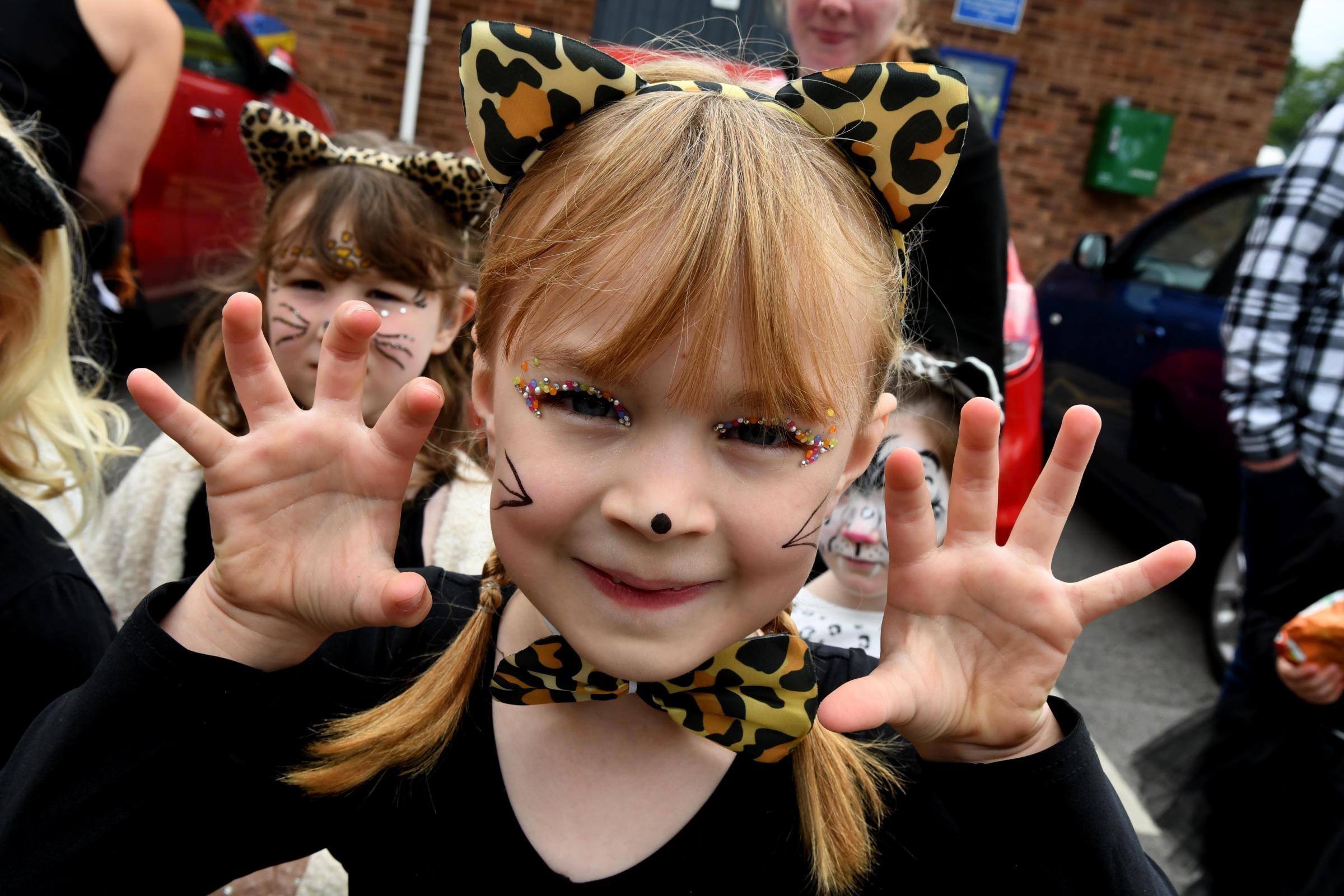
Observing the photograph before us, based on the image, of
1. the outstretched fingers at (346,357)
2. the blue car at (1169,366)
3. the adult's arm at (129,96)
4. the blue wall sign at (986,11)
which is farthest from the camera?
the blue wall sign at (986,11)

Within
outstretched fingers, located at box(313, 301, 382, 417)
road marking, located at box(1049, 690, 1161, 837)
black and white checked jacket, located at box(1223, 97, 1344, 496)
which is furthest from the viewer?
road marking, located at box(1049, 690, 1161, 837)

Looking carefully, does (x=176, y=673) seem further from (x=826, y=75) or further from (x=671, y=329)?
(x=826, y=75)

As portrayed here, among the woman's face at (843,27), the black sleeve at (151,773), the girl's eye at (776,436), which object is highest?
the woman's face at (843,27)

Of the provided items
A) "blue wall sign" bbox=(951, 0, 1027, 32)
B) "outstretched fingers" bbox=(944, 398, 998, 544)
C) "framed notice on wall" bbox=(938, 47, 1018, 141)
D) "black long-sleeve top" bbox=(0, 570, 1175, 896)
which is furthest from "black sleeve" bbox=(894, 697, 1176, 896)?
"blue wall sign" bbox=(951, 0, 1027, 32)

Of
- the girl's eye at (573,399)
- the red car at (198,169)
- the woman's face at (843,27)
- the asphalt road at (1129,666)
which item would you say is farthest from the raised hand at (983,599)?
the red car at (198,169)

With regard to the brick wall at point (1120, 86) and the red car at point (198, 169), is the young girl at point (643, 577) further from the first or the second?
the brick wall at point (1120, 86)

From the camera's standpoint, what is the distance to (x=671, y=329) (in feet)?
3.49

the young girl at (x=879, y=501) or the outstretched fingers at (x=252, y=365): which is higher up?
the outstretched fingers at (x=252, y=365)

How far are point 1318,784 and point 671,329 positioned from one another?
1817 millimetres

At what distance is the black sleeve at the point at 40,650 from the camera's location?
Answer: 158 cm

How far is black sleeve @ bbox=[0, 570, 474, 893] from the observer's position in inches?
48.0

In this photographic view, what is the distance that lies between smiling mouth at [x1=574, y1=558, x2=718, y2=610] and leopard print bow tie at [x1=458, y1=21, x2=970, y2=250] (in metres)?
0.49

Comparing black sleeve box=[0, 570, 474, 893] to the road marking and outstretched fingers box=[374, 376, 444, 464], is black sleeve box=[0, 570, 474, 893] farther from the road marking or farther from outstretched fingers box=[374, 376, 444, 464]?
the road marking

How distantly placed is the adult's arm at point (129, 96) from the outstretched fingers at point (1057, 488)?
2821 mm
